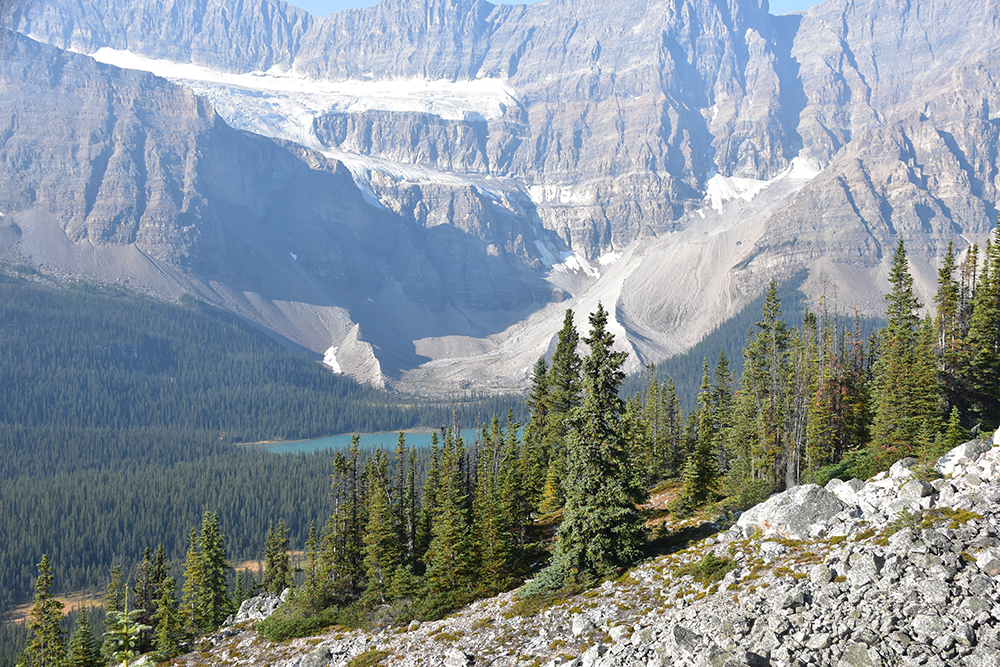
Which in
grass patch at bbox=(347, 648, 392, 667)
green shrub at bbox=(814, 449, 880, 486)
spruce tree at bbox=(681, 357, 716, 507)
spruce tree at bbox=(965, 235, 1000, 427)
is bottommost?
grass patch at bbox=(347, 648, 392, 667)

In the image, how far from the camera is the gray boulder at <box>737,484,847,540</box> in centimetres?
3092

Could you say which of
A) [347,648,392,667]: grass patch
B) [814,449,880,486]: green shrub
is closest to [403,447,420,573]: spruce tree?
[347,648,392,667]: grass patch

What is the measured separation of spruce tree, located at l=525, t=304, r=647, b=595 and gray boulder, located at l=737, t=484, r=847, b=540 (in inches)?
231

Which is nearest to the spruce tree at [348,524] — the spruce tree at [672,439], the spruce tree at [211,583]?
the spruce tree at [211,583]

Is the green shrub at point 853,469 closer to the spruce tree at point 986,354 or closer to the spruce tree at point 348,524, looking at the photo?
the spruce tree at point 986,354

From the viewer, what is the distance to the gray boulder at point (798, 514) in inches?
1217

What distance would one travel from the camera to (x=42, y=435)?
619 ft

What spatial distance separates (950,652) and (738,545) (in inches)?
533

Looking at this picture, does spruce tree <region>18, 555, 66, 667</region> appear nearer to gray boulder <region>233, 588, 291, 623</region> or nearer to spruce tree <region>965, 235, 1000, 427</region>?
gray boulder <region>233, 588, 291, 623</region>

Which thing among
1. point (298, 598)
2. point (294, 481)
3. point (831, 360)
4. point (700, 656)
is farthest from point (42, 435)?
point (700, 656)

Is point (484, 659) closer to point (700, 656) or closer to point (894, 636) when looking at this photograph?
point (700, 656)

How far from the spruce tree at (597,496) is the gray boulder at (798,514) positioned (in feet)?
A: 19.3

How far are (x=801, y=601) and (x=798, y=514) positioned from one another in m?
10.3

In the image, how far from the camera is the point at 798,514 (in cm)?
3181
